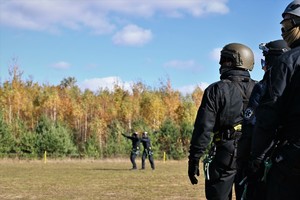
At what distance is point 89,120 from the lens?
66688 millimetres

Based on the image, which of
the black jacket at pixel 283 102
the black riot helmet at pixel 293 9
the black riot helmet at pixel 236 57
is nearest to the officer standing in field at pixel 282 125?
the black jacket at pixel 283 102

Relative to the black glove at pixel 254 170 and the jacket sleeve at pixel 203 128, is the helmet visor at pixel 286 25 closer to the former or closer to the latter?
the black glove at pixel 254 170

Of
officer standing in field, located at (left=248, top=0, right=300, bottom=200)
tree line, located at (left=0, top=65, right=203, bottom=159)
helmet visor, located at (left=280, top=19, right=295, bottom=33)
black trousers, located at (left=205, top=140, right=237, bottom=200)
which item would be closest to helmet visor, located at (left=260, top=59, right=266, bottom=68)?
black trousers, located at (left=205, top=140, right=237, bottom=200)

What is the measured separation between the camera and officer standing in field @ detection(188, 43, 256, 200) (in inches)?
217

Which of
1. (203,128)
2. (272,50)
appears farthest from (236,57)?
(203,128)

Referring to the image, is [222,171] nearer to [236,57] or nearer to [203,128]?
[203,128]

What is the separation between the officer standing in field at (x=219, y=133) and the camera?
5.50m

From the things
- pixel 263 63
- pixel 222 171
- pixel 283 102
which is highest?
pixel 263 63

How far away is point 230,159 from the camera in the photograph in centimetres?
568

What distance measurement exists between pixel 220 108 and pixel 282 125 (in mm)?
2124

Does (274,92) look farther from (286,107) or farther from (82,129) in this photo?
(82,129)

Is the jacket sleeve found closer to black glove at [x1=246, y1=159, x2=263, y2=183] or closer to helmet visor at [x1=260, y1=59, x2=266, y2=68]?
helmet visor at [x1=260, y1=59, x2=266, y2=68]

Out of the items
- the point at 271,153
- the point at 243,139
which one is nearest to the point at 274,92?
the point at 271,153

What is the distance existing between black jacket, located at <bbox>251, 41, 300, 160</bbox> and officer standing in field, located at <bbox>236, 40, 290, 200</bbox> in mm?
149
